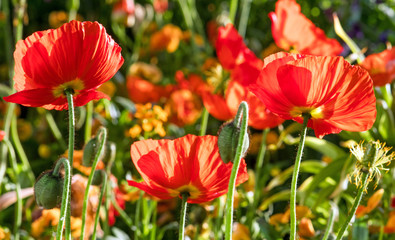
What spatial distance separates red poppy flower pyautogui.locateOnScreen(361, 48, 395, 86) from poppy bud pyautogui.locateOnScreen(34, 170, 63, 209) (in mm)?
646

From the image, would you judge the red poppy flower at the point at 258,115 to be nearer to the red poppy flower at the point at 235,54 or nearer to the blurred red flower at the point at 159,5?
the red poppy flower at the point at 235,54

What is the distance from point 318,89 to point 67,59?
0.25 m

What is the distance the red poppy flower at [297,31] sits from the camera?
3.39ft

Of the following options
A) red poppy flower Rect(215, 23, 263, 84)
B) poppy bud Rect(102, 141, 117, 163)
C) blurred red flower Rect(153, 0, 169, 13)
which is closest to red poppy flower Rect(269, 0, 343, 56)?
red poppy flower Rect(215, 23, 263, 84)

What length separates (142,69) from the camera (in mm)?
1943

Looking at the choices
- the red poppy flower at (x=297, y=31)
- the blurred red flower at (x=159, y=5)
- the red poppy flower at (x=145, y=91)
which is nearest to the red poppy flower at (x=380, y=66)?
the red poppy flower at (x=297, y=31)

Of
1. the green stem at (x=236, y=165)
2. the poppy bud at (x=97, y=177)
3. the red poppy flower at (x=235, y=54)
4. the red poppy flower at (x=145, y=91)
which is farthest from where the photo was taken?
the red poppy flower at (x=145, y=91)

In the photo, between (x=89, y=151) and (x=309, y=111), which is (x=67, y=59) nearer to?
(x=89, y=151)

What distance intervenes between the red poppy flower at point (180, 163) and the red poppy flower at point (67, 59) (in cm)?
9

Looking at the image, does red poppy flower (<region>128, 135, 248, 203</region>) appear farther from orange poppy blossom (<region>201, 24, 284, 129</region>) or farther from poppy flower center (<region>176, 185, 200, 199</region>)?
orange poppy blossom (<region>201, 24, 284, 129</region>)

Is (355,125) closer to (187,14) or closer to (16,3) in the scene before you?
(16,3)

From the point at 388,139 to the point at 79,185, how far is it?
63 cm

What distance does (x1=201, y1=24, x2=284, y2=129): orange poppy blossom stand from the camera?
34.9 inches

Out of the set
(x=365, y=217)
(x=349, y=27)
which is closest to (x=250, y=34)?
(x=349, y=27)
